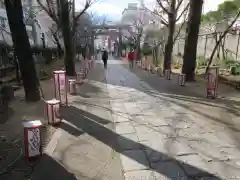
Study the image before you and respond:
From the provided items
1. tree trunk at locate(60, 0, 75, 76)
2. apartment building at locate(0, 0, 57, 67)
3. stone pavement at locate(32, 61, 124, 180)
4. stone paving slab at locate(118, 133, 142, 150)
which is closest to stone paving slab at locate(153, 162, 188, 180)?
stone pavement at locate(32, 61, 124, 180)

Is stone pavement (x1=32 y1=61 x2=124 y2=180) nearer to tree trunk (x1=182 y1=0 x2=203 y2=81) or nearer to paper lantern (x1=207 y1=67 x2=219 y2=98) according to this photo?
paper lantern (x1=207 y1=67 x2=219 y2=98)

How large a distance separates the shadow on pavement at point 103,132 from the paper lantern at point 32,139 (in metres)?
1.42

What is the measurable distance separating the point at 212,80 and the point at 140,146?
5.01 metres

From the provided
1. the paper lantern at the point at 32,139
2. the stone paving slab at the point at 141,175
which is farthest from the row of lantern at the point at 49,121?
the stone paving slab at the point at 141,175

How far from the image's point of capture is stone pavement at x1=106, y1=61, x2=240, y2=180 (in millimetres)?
4205

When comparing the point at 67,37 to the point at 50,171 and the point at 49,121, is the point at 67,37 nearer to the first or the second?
the point at 49,121

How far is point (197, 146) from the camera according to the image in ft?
16.9

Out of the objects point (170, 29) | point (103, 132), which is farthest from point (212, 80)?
point (170, 29)

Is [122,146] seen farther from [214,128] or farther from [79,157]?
[214,128]

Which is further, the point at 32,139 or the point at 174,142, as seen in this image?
the point at 174,142

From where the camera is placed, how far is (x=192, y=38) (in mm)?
13102

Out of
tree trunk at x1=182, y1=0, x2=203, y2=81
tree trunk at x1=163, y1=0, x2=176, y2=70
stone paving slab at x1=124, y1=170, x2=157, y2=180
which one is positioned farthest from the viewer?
tree trunk at x1=163, y1=0, x2=176, y2=70

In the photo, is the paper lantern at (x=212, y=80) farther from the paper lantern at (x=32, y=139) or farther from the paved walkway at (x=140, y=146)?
the paper lantern at (x=32, y=139)

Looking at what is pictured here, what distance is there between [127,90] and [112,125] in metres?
5.34
